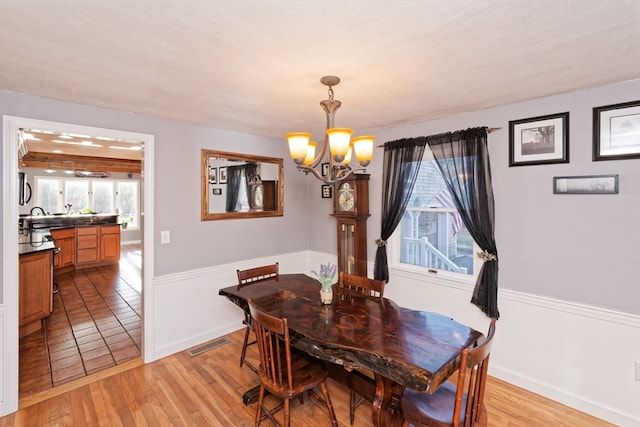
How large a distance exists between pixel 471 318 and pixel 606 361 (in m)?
0.91

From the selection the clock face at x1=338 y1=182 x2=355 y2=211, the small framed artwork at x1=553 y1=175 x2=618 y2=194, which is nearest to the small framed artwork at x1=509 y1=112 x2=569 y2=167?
the small framed artwork at x1=553 y1=175 x2=618 y2=194

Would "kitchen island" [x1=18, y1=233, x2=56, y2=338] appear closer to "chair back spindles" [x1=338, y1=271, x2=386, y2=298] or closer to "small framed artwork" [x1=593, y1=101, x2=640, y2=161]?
"chair back spindles" [x1=338, y1=271, x2=386, y2=298]

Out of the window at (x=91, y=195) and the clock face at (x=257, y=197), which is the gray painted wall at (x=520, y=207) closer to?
the clock face at (x=257, y=197)

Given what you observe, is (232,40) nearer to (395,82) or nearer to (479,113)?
(395,82)

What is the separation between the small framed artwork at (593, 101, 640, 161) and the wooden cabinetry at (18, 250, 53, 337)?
206 inches

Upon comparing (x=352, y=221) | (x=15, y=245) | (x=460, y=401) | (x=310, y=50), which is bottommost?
(x=460, y=401)

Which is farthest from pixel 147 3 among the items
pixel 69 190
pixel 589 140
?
pixel 69 190

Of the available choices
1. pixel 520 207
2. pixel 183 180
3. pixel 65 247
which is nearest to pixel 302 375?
pixel 520 207

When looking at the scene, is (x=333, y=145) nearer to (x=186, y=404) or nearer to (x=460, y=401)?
(x=460, y=401)

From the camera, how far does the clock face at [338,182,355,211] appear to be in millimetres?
3474

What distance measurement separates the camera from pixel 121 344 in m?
3.25

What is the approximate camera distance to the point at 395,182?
3.22 metres

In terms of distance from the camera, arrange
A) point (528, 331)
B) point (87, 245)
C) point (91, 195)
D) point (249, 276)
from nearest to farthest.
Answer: point (528, 331)
point (249, 276)
point (87, 245)
point (91, 195)

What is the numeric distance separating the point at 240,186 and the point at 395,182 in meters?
1.80
